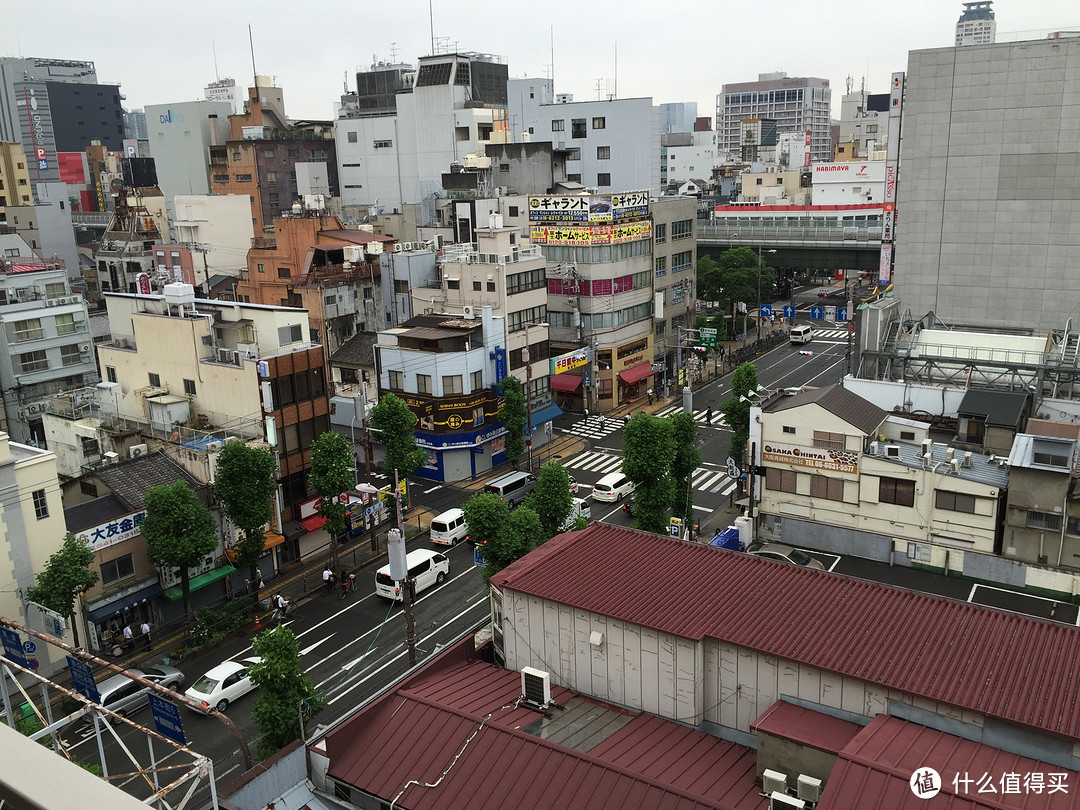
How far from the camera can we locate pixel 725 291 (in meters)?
90.4

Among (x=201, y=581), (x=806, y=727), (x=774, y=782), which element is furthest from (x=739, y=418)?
(x=774, y=782)

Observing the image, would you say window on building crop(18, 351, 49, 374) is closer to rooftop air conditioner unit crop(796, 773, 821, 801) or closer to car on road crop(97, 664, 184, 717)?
car on road crop(97, 664, 184, 717)

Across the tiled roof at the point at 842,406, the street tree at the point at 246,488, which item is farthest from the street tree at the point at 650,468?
the street tree at the point at 246,488

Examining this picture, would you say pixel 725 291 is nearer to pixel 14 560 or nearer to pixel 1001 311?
pixel 1001 311

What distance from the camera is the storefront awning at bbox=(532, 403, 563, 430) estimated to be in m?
57.5

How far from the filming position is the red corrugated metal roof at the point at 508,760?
17125 millimetres

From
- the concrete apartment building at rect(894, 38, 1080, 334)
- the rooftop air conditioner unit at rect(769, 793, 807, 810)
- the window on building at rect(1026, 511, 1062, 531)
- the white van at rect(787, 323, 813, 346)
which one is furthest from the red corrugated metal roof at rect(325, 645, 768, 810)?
the white van at rect(787, 323, 813, 346)

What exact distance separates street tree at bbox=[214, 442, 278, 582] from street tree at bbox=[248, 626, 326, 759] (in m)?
12.4

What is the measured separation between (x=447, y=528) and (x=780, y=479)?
1678 centimetres

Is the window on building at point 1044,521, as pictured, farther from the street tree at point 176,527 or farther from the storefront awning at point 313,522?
the street tree at point 176,527

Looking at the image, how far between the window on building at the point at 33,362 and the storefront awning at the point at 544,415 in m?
32.8

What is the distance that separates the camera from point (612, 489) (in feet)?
160

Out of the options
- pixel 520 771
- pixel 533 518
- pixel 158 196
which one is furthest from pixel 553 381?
pixel 158 196

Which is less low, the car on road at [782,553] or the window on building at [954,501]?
the window on building at [954,501]
